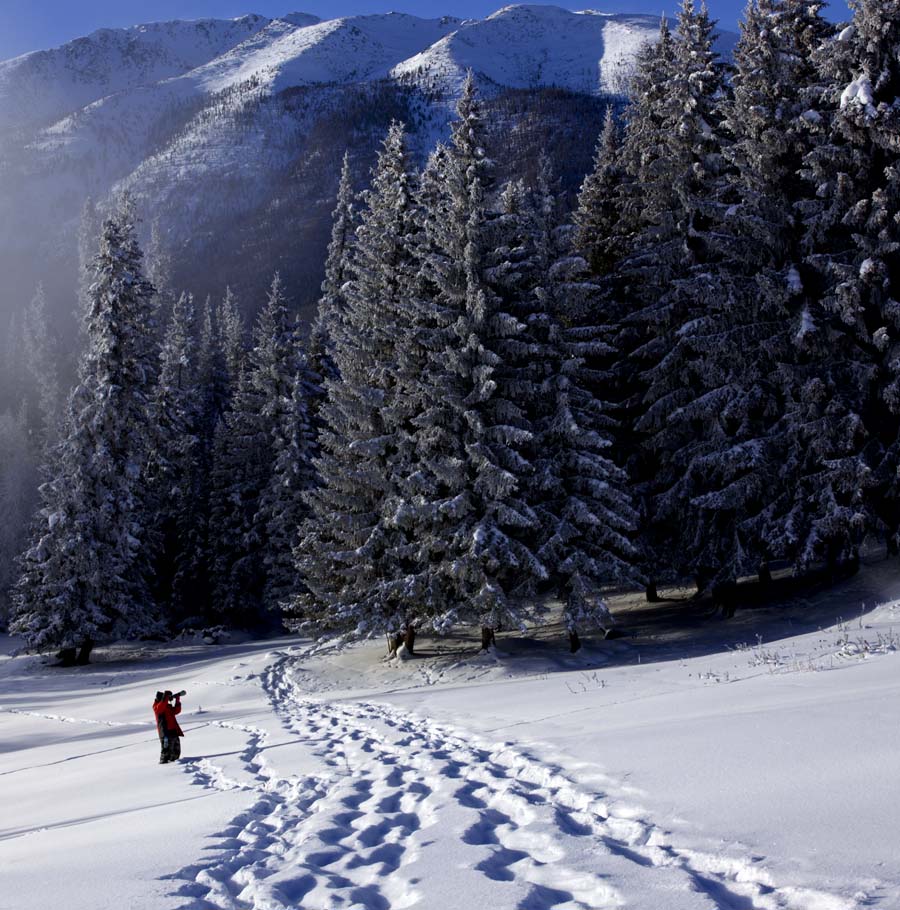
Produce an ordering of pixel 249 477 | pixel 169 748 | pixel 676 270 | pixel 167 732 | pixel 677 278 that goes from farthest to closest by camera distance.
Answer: pixel 249 477 → pixel 676 270 → pixel 677 278 → pixel 167 732 → pixel 169 748

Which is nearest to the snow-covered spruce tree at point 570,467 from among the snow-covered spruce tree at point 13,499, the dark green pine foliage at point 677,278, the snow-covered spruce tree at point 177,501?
the dark green pine foliage at point 677,278

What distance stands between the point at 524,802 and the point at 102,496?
32202 mm

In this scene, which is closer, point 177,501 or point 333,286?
point 333,286

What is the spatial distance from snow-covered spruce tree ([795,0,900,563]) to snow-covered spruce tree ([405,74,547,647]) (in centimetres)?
826

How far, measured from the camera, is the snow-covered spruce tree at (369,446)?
23.6m

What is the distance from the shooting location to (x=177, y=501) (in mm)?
47312

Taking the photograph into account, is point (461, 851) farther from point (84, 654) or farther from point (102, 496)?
point (84, 654)

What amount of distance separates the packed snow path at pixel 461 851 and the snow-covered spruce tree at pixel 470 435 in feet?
41.5

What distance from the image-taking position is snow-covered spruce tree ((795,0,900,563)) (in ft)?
67.9

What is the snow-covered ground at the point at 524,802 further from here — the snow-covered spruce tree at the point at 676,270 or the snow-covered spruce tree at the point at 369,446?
the snow-covered spruce tree at the point at 676,270

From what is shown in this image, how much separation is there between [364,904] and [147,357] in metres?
36.2

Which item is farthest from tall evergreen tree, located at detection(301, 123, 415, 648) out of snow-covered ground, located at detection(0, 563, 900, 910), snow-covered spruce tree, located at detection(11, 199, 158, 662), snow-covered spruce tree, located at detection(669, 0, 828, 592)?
snow-covered spruce tree, located at detection(11, 199, 158, 662)

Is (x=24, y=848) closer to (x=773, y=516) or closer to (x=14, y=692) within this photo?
(x=773, y=516)

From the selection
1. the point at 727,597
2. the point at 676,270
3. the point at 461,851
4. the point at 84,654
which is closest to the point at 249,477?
the point at 84,654
